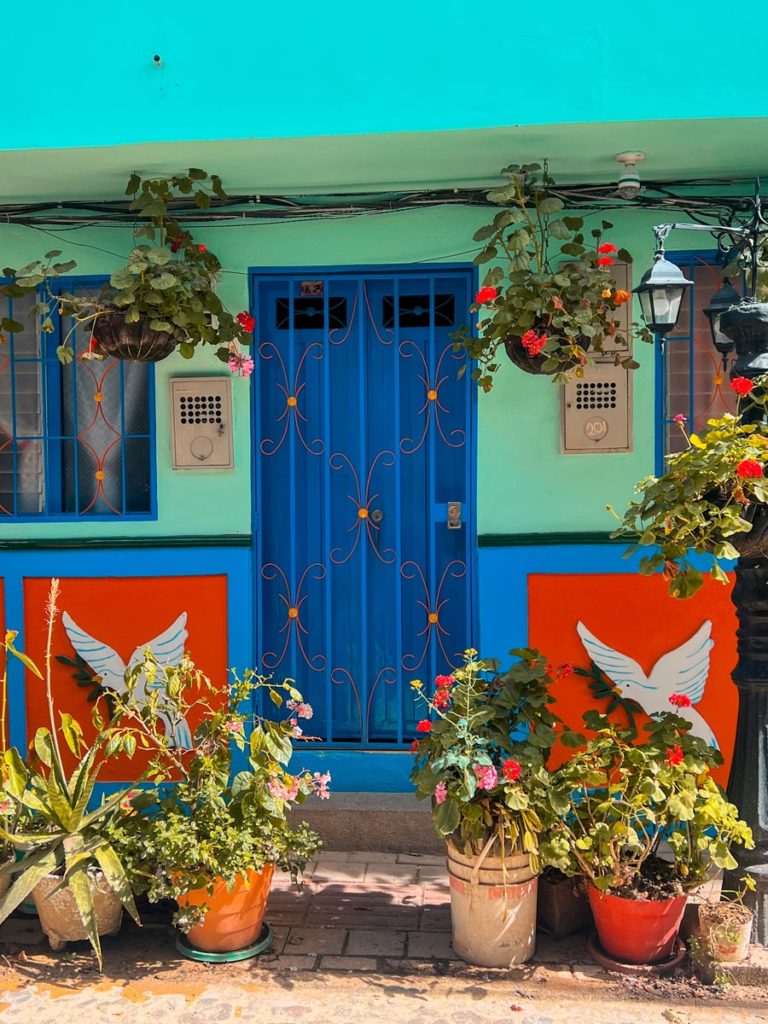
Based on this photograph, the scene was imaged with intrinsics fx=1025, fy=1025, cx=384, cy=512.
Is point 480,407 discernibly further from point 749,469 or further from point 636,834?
point 636,834

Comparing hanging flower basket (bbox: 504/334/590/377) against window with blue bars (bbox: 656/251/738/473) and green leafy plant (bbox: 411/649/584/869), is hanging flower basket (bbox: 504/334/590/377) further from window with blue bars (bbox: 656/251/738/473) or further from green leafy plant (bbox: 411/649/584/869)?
green leafy plant (bbox: 411/649/584/869)

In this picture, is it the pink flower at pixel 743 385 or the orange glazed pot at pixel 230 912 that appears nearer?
the pink flower at pixel 743 385

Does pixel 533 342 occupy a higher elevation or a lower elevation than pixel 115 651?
higher

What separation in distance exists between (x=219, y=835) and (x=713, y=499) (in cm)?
225

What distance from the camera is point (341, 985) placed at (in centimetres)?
395

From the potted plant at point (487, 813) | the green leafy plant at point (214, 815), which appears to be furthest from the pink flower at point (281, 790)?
the potted plant at point (487, 813)

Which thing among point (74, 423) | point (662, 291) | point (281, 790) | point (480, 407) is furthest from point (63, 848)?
point (662, 291)

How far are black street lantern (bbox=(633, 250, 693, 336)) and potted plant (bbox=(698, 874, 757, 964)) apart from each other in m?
2.24

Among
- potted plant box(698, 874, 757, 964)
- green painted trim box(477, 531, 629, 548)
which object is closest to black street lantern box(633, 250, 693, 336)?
green painted trim box(477, 531, 629, 548)

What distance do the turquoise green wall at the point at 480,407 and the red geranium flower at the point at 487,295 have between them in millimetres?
612

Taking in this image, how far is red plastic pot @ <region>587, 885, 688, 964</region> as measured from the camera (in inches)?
154

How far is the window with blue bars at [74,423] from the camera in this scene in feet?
17.8

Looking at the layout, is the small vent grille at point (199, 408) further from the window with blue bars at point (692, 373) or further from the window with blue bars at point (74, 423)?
the window with blue bars at point (692, 373)

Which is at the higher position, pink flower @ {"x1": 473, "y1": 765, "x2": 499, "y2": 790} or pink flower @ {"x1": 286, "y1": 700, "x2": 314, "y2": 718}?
pink flower @ {"x1": 286, "y1": 700, "x2": 314, "y2": 718}
